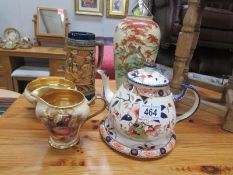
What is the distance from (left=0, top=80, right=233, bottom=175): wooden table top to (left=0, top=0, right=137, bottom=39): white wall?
1.51 meters

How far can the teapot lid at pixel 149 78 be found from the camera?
14.1 inches

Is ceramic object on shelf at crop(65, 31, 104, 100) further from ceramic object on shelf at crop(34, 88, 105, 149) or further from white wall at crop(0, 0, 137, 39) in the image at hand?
white wall at crop(0, 0, 137, 39)

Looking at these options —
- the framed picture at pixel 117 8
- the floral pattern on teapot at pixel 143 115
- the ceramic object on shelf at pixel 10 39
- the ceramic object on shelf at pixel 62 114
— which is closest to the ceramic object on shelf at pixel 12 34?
the ceramic object on shelf at pixel 10 39

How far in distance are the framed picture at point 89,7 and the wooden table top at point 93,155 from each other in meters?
1.50

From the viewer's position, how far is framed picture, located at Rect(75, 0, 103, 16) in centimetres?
179

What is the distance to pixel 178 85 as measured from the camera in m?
0.53

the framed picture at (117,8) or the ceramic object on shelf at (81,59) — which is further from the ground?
the framed picture at (117,8)

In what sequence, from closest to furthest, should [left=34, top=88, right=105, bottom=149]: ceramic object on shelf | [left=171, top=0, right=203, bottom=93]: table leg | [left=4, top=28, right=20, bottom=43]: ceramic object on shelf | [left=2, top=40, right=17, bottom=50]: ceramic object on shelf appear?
[left=34, top=88, right=105, bottom=149]: ceramic object on shelf
[left=171, top=0, right=203, bottom=93]: table leg
[left=2, top=40, right=17, bottom=50]: ceramic object on shelf
[left=4, top=28, right=20, bottom=43]: ceramic object on shelf

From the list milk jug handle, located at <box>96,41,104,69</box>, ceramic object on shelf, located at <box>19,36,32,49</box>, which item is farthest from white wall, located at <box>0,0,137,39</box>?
milk jug handle, located at <box>96,41,104,69</box>

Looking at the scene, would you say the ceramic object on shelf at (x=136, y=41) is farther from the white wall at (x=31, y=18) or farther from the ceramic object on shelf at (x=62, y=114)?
the white wall at (x=31, y=18)

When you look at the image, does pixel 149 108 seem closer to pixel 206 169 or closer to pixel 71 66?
pixel 206 169

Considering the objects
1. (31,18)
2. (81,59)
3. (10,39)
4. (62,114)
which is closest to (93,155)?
(62,114)

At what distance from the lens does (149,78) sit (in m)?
0.37

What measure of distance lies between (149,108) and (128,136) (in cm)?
7
